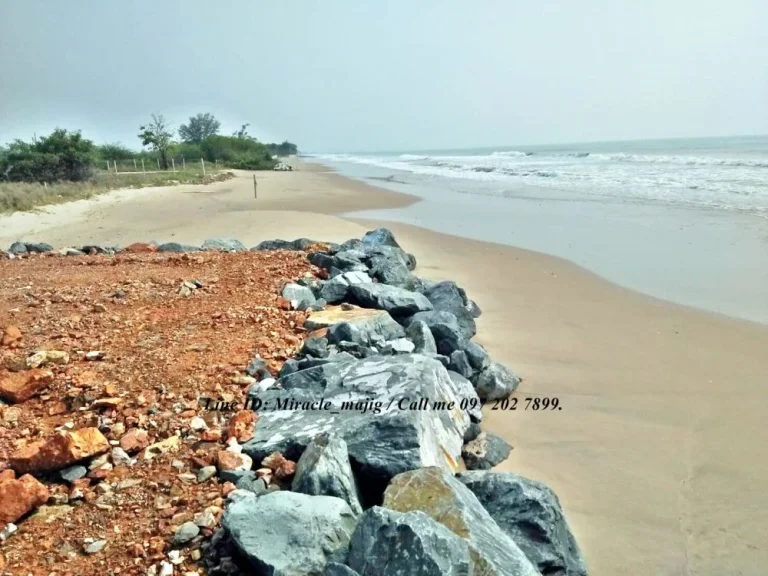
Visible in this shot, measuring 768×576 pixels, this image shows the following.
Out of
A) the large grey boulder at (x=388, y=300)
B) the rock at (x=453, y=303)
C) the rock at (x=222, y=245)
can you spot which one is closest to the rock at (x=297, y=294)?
the large grey boulder at (x=388, y=300)

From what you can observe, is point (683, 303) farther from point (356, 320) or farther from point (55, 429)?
point (55, 429)

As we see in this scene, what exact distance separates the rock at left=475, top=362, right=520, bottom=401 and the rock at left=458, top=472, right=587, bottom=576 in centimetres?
172

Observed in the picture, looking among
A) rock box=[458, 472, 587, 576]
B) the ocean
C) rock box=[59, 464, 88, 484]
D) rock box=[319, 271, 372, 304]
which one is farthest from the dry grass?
rock box=[458, 472, 587, 576]

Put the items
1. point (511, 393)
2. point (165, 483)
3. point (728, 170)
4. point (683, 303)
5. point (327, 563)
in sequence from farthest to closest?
point (728, 170)
point (683, 303)
point (511, 393)
point (165, 483)
point (327, 563)

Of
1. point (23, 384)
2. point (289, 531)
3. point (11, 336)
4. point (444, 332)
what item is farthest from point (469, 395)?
point (11, 336)

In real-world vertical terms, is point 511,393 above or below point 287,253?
below

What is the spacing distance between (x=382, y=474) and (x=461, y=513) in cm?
64

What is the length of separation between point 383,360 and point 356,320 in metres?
0.94

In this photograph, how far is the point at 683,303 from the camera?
22.4ft

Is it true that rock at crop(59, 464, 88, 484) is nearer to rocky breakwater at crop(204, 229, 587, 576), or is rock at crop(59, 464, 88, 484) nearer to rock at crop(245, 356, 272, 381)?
rocky breakwater at crop(204, 229, 587, 576)

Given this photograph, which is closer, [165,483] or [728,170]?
[165,483]

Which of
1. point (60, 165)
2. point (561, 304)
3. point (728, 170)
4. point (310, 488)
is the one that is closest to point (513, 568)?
point (310, 488)

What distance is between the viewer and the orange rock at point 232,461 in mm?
2994

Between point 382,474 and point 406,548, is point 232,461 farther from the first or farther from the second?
point 406,548
